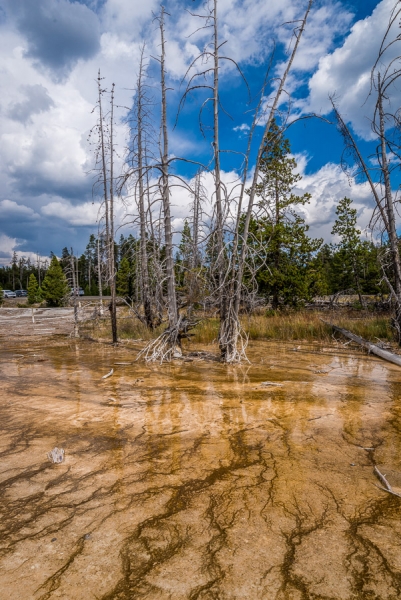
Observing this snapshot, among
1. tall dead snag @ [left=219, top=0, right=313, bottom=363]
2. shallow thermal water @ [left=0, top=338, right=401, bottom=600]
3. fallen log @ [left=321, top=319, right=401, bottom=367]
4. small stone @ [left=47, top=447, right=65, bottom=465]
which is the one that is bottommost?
shallow thermal water @ [left=0, top=338, right=401, bottom=600]

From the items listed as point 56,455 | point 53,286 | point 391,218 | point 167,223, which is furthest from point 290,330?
point 53,286

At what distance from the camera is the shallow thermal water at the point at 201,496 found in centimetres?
202

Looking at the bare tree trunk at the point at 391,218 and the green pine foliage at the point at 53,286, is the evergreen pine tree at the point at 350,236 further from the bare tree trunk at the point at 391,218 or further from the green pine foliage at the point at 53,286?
the green pine foliage at the point at 53,286

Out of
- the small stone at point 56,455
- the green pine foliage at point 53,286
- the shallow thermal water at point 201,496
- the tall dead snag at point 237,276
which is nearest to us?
the shallow thermal water at point 201,496

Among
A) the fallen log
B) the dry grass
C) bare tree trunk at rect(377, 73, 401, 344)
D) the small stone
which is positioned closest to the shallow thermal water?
the small stone

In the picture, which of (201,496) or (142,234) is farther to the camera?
(142,234)

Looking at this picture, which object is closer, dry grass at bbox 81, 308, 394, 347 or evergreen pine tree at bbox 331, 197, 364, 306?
dry grass at bbox 81, 308, 394, 347

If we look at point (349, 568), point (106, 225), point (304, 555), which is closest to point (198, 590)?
point (304, 555)

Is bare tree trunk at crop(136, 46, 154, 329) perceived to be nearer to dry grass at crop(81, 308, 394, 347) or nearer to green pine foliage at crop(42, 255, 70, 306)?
dry grass at crop(81, 308, 394, 347)

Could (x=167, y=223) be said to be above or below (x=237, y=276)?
above

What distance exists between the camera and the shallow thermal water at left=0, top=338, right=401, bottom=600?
202 centimetres

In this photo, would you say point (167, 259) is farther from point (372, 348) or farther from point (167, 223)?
point (372, 348)

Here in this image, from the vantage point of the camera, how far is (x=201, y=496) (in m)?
2.85

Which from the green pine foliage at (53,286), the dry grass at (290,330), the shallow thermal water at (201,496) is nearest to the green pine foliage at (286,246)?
the dry grass at (290,330)
